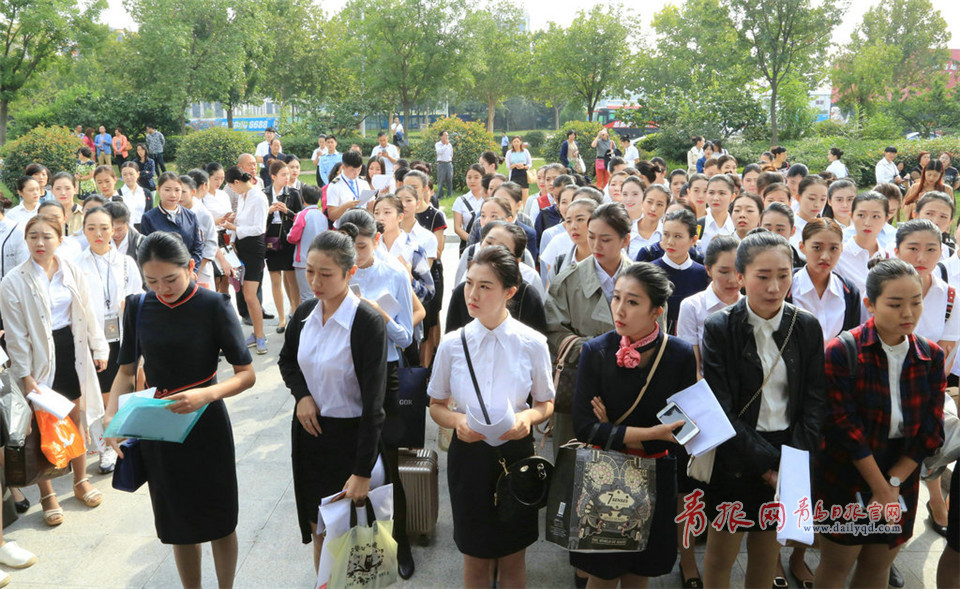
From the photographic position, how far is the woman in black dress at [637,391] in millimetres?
3002

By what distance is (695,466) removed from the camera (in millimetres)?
3111

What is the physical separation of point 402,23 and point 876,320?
3197cm

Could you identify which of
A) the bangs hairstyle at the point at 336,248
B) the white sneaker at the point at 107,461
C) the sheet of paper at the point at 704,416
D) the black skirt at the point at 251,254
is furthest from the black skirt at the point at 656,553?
the black skirt at the point at 251,254

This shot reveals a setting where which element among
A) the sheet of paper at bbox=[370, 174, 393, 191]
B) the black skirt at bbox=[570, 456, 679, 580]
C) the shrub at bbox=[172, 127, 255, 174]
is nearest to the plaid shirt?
the black skirt at bbox=[570, 456, 679, 580]

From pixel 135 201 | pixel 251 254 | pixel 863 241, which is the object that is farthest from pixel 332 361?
pixel 135 201

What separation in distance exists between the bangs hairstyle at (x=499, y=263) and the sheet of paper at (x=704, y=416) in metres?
0.85

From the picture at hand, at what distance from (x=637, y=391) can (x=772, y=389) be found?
582 millimetres

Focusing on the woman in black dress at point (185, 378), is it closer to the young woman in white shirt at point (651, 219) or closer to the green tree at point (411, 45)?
the young woman in white shirt at point (651, 219)

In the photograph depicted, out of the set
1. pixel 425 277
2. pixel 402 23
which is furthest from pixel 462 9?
pixel 425 277

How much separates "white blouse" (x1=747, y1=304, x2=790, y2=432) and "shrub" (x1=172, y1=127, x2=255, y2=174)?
21519 millimetres

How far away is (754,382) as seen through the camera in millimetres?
3062

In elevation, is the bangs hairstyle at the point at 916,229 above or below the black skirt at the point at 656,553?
above

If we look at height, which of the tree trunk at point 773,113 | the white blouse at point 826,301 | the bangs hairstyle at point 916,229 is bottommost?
the white blouse at point 826,301

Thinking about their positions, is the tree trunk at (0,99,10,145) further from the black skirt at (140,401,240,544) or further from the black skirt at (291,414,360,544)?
the black skirt at (291,414,360,544)
